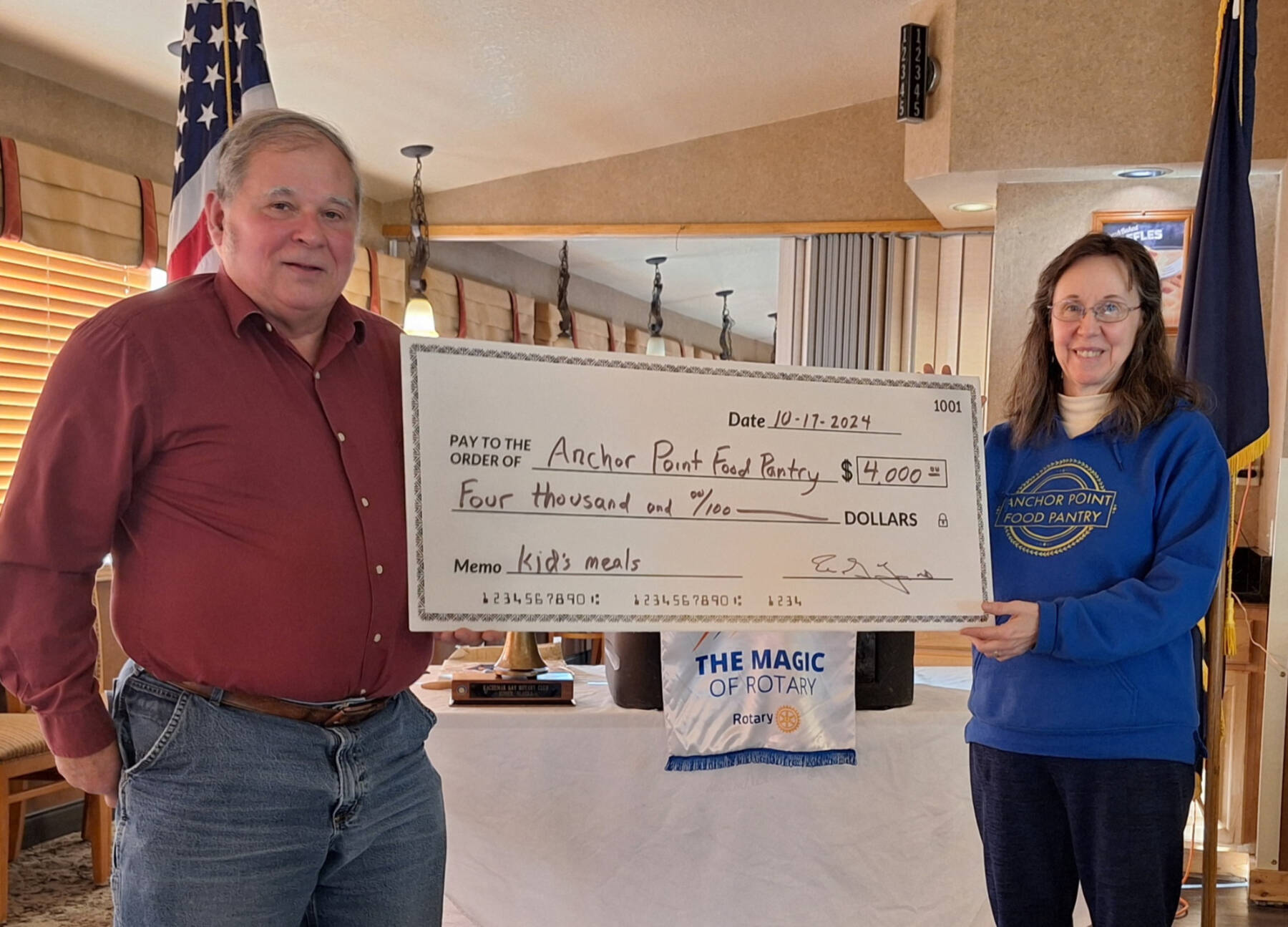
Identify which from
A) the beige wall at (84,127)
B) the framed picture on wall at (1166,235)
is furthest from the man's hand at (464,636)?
the framed picture on wall at (1166,235)

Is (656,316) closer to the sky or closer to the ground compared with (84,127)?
closer to the ground

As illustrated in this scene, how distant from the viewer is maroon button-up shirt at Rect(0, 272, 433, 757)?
1.20 metres

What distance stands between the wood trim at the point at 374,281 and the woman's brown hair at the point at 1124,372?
15.4ft

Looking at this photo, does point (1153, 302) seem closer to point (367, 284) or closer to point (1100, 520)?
point (1100, 520)

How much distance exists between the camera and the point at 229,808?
4.04 ft

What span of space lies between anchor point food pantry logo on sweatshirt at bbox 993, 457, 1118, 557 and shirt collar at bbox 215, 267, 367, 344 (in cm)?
98

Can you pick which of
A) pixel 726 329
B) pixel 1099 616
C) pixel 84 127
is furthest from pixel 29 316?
pixel 726 329

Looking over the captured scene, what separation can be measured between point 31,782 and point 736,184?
14.0 ft

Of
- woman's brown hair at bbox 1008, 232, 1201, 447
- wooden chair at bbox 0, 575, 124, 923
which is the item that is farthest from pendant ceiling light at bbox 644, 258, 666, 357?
woman's brown hair at bbox 1008, 232, 1201, 447

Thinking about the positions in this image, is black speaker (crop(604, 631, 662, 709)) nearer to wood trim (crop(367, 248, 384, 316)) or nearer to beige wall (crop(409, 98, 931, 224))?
beige wall (crop(409, 98, 931, 224))

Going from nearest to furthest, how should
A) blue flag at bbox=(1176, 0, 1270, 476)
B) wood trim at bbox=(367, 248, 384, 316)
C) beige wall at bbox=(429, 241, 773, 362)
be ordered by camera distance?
blue flag at bbox=(1176, 0, 1270, 476), wood trim at bbox=(367, 248, 384, 316), beige wall at bbox=(429, 241, 773, 362)

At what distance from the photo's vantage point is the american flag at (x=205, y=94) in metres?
2.63

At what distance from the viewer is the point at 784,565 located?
152 centimetres

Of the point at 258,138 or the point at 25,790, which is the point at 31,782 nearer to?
the point at 25,790
